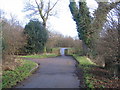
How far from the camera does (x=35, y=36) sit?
2134cm

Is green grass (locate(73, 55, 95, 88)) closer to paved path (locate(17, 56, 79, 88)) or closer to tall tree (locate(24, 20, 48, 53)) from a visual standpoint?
paved path (locate(17, 56, 79, 88))

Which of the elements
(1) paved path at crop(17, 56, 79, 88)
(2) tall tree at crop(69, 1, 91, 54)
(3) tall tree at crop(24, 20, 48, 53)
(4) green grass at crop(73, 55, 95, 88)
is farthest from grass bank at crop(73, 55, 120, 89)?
(3) tall tree at crop(24, 20, 48, 53)

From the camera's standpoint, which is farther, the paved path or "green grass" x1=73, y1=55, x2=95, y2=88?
the paved path

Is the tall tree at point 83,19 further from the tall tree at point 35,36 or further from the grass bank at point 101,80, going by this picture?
the grass bank at point 101,80

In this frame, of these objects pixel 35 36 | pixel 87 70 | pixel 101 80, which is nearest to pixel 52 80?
pixel 101 80

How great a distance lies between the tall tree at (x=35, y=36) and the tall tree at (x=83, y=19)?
609 cm

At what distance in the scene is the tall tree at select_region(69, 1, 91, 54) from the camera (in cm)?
1791

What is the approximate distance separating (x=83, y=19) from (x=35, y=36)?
7.68 meters

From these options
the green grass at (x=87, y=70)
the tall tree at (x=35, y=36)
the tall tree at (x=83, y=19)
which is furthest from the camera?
the tall tree at (x=35, y=36)

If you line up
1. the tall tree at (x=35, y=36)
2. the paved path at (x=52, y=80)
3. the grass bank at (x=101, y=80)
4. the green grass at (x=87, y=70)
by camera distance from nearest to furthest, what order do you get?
the grass bank at (x=101, y=80) → the green grass at (x=87, y=70) → the paved path at (x=52, y=80) → the tall tree at (x=35, y=36)

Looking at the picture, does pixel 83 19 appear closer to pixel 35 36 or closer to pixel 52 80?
pixel 35 36

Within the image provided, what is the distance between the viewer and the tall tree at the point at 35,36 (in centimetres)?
2125

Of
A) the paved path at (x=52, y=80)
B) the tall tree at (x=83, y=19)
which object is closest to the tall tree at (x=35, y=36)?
the tall tree at (x=83, y=19)

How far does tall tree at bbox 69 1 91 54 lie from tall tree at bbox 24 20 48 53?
6.09 m
